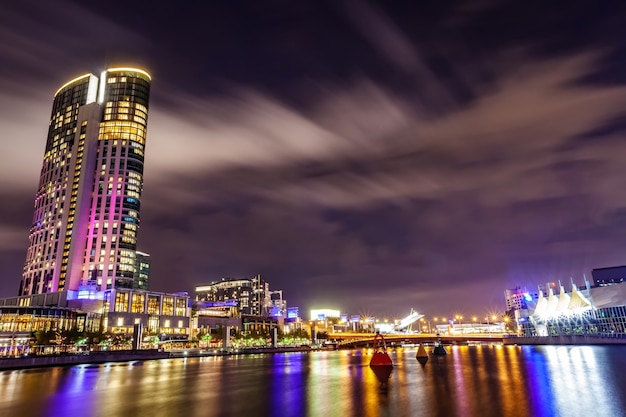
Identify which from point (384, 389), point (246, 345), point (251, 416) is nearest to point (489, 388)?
point (384, 389)

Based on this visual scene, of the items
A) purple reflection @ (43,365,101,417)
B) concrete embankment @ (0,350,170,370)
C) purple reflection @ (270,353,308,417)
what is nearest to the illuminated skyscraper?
concrete embankment @ (0,350,170,370)

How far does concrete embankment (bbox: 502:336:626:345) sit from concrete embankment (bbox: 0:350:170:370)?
128702 mm

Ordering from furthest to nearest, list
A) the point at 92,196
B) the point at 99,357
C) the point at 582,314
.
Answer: the point at 92,196, the point at 582,314, the point at 99,357

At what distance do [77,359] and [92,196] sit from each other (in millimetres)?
106030

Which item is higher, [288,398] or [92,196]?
[92,196]

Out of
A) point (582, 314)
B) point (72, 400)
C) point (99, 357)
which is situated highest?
point (582, 314)

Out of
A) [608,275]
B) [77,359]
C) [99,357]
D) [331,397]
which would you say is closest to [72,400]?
[331,397]

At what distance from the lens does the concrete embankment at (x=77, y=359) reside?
7412 cm

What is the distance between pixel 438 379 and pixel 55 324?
121 m

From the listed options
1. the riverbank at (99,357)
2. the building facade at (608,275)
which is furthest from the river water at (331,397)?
the building facade at (608,275)

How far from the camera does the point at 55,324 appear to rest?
129875mm

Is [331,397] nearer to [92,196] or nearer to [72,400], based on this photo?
[72,400]

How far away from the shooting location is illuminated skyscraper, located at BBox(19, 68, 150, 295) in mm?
170375

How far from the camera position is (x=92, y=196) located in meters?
179
